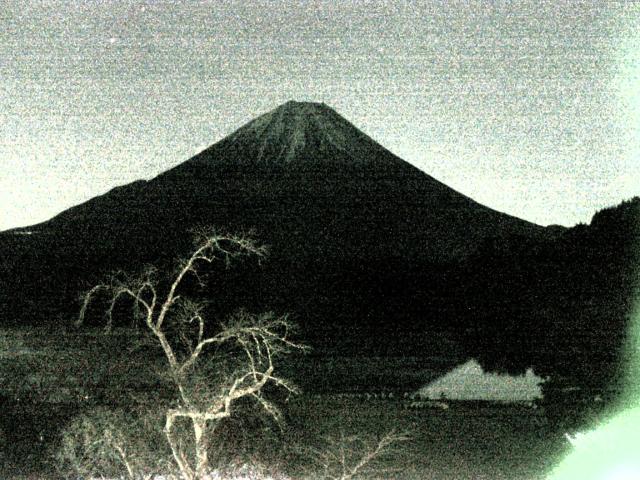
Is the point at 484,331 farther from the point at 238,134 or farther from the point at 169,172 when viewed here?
the point at 238,134

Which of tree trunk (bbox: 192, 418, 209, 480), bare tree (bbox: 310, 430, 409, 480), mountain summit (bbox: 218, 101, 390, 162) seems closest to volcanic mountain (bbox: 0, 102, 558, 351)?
mountain summit (bbox: 218, 101, 390, 162)

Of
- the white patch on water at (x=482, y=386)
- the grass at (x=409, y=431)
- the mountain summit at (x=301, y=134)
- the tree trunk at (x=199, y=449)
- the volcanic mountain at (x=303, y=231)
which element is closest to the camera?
the tree trunk at (x=199, y=449)

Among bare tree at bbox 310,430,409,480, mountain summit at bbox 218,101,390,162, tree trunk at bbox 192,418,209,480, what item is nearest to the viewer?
tree trunk at bbox 192,418,209,480

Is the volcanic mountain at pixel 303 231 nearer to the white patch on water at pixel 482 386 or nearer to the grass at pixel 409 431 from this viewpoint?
the white patch on water at pixel 482 386

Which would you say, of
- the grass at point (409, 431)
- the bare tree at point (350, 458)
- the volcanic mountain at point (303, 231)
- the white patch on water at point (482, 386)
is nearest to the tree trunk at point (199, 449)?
the bare tree at point (350, 458)

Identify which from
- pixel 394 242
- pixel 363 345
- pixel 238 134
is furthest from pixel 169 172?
pixel 363 345

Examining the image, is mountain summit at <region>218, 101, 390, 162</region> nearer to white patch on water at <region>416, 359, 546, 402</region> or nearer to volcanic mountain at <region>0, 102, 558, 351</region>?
volcanic mountain at <region>0, 102, 558, 351</region>
